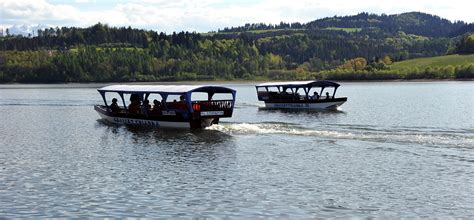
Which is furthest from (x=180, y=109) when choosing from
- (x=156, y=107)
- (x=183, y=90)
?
(x=156, y=107)

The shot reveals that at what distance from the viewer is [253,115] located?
267 ft

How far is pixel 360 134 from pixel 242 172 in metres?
19.8

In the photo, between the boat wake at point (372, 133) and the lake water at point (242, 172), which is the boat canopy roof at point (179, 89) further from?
the lake water at point (242, 172)

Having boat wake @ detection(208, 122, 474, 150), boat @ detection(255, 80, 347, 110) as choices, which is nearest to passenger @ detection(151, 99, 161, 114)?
boat wake @ detection(208, 122, 474, 150)

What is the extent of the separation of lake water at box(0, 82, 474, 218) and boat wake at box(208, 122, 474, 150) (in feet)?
0.31

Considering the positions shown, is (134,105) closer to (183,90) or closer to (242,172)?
(183,90)

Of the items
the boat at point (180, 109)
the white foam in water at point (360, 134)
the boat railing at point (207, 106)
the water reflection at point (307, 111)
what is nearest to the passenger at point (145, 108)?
the boat at point (180, 109)

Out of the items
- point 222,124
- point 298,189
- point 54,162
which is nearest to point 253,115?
point 222,124

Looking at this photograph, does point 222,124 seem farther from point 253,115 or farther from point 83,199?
point 83,199

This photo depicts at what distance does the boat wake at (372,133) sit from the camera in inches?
1848

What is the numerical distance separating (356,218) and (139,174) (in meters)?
14.7

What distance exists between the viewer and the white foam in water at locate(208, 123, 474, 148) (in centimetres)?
4700

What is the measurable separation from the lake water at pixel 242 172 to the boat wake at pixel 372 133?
0.09m

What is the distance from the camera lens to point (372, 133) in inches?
2116
